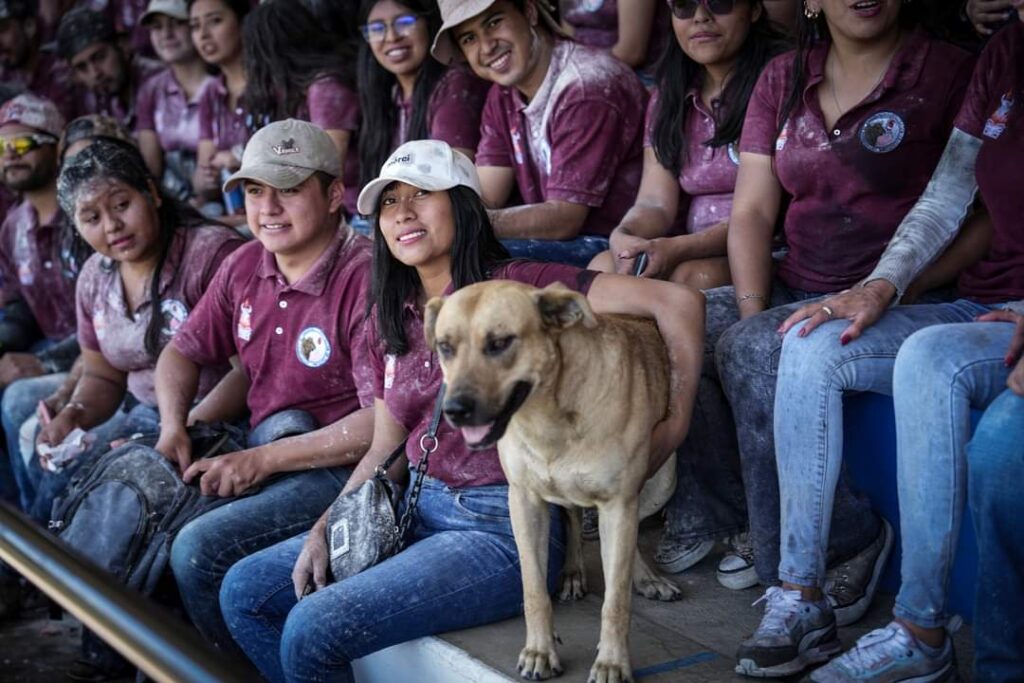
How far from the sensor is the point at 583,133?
14.6 feet

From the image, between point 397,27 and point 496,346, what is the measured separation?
2.97m

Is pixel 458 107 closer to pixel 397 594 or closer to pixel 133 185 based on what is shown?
pixel 133 185

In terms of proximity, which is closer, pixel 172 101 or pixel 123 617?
pixel 123 617

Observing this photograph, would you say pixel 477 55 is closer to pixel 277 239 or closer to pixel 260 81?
pixel 277 239

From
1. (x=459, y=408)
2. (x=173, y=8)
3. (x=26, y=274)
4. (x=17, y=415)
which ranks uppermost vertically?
(x=173, y=8)

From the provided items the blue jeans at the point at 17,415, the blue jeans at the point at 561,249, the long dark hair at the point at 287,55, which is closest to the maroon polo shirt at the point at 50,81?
the long dark hair at the point at 287,55

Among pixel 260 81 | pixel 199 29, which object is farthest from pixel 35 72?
pixel 260 81

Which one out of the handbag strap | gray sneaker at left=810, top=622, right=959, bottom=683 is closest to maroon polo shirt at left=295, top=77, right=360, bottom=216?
the handbag strap

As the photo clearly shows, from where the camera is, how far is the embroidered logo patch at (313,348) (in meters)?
4.03

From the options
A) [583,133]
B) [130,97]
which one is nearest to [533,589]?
[583,133]

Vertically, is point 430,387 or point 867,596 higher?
point 430,387

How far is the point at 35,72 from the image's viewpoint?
8.52 meters

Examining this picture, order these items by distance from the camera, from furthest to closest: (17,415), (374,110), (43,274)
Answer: (43,274) < (17,415) < (374,110)

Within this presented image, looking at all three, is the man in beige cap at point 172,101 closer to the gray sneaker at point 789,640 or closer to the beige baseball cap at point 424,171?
the beige baseball cap at point 424,171
